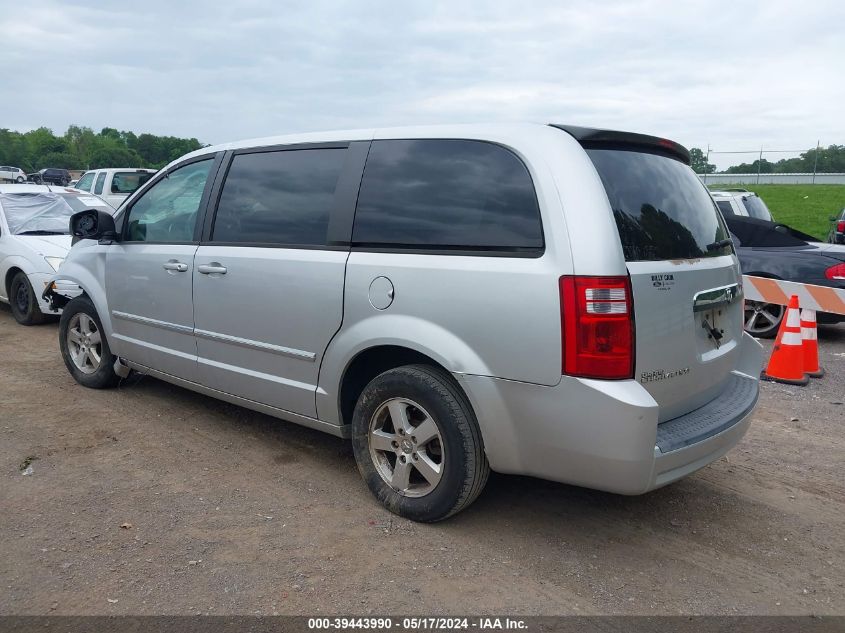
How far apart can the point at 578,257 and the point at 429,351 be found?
80 centimetres

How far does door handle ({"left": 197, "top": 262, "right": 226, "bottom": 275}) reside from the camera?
435cm

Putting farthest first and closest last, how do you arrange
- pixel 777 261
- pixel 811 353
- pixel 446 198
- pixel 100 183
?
pixel 100 183 → pixel 777 261 → pixel 811 353 → pixel 446 198

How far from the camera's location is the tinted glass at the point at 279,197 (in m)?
3.99

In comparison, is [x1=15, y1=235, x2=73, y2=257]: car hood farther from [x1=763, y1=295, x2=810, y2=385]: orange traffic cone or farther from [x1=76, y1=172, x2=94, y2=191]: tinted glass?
[x1=76, y1=172, x2=94, y2=191]: tinted glass

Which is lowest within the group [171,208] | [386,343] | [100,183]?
[386,343]

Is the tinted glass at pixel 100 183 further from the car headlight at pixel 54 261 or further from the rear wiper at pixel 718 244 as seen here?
the rear wiper at pixel 718 244

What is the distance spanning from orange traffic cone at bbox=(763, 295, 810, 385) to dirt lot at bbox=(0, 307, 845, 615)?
4.95 feet

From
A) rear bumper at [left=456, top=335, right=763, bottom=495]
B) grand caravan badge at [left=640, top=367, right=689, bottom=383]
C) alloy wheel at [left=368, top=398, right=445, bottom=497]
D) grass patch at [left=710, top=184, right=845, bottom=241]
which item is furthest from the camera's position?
grass patch at [left=710, top=184, right=845, bottom=241]

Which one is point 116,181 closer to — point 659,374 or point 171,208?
point 171,208

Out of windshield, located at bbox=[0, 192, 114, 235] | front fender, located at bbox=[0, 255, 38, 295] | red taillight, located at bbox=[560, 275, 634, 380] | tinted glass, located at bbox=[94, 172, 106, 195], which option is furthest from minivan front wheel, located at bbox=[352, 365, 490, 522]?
tinted glass, located at bbox=[94, 172, 106, 195]

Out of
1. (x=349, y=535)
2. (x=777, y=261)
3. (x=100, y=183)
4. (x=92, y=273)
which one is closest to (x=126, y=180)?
(x=100, y=183)

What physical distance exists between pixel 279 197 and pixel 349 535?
1.92 m

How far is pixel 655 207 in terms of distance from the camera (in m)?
3.37

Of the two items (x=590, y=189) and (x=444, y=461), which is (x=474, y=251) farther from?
(x=444, y=461)
